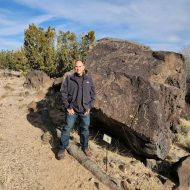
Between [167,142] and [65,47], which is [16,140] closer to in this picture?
[167,142]

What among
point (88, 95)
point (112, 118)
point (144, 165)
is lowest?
point (144, 165)

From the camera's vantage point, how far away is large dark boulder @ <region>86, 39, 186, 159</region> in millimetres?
7934

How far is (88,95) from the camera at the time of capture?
7.42 m

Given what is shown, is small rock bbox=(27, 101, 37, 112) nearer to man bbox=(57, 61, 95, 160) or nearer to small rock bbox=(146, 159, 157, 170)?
man bbox=(57, 61, 95, 160)

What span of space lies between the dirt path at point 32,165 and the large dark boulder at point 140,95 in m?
1.52

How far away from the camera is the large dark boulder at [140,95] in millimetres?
7934

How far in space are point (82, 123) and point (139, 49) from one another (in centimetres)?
357

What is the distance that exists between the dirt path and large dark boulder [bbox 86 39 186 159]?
59.8 inches

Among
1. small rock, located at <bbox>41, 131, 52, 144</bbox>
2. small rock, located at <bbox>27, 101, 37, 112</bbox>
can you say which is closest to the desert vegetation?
small rock, located at <bbox>27, 101, 37, 112</bbox>

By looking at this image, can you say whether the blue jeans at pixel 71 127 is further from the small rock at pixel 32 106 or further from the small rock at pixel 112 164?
the small rock at pixel 32 106

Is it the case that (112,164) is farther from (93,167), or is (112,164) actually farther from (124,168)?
(93,167)

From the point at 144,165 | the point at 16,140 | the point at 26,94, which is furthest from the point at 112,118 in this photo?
the point at 26,94

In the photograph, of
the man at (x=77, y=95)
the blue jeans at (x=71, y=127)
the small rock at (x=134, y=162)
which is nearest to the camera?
the man at (x=77, y=95)

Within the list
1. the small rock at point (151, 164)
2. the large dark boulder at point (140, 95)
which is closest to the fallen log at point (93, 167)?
the large dark boulder at point (140, 95)
